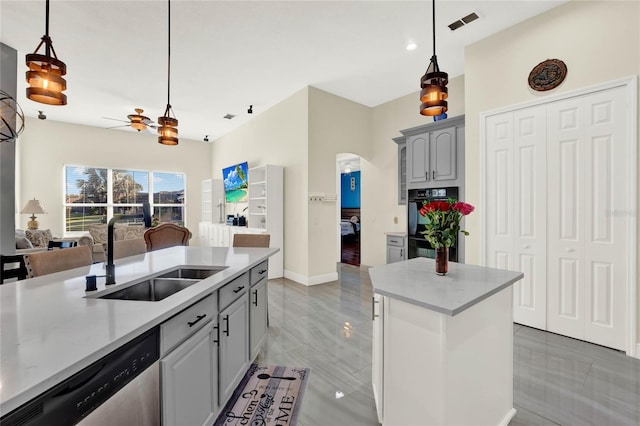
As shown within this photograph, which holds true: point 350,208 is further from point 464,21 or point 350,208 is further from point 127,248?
point 127,248

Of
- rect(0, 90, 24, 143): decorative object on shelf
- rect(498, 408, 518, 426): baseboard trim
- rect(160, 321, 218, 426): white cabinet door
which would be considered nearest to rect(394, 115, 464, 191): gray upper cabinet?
rect(498, 408, 518, 426): baseboard trim

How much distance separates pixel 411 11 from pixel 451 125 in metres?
1.58

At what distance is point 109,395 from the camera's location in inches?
37.2

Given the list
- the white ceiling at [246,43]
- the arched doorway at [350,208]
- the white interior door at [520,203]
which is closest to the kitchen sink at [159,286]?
the white ceiling at [246,43]

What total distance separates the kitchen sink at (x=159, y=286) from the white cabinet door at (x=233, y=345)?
303mm

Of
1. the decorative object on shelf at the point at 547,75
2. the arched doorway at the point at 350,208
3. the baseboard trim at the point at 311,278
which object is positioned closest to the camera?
the decorative object on shelf at the point at 547,75

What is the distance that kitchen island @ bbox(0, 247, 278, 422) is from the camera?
758mm

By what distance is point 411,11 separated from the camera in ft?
9.73

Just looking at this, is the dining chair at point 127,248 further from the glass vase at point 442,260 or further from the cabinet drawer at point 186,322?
the glass vase at point 442,260

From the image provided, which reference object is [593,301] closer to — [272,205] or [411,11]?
[411,11]

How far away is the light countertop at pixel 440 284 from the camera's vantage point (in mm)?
1352

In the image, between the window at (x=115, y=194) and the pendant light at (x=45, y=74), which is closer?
the pendant light at (x=45, y=74)

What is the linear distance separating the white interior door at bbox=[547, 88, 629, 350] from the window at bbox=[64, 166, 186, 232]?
7656 millimetres

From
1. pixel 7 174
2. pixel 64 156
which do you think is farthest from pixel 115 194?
pixel 7 174
